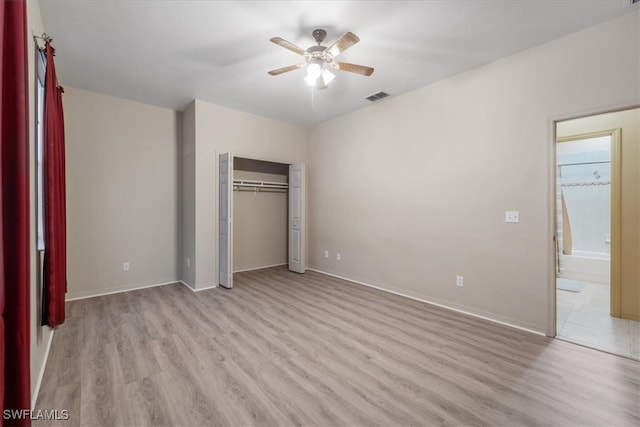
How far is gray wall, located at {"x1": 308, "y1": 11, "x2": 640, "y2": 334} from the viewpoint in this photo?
8.40ft

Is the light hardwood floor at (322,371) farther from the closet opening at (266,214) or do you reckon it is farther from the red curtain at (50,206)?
the closet opening at (266,214)

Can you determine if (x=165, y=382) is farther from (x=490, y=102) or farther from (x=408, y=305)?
(x=490, y=102)

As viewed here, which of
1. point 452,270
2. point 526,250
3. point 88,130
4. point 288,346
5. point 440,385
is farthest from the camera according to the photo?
point 88,130

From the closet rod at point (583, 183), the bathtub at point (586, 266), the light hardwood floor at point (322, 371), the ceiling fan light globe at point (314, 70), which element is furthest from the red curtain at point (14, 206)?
the closet rod at point (583, 183)

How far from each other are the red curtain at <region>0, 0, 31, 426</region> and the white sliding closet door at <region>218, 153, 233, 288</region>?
3.06m

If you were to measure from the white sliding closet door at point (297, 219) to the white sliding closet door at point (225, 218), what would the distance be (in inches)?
56.7

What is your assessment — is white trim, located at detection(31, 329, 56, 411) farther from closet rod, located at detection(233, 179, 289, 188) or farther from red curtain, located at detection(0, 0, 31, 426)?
closet rod, located at detection(233, 179, 289, 188)

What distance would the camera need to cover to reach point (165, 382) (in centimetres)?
200

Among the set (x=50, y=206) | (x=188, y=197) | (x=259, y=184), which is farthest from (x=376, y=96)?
(x=50, y=206)

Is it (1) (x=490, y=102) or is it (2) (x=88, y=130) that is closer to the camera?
(1) (x=490, y=102)

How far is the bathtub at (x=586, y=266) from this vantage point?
468 cm

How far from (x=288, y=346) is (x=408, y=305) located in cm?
176

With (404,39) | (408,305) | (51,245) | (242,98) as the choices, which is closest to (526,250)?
(408,305)

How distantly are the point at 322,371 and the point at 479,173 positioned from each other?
2.71m
